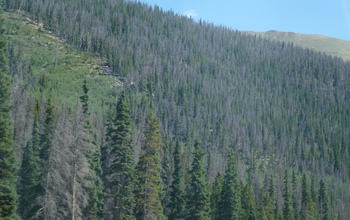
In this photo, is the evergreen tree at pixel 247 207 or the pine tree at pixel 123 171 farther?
the evergreen tree at pixel 247 207

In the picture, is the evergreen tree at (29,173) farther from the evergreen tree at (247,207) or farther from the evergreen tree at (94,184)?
the evergreen tree at (247,207)

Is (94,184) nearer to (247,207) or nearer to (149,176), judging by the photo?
(149,176)

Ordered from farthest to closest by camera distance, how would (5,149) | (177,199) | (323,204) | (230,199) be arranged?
(323,204), (230,199), (177,199), (5,149)

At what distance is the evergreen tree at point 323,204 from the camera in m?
111

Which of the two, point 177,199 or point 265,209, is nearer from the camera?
point 177,199

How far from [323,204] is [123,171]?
86.1 metres

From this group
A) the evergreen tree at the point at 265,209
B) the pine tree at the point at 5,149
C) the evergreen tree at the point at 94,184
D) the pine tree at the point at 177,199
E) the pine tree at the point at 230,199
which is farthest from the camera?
the evergreen tree at the point at 265,209

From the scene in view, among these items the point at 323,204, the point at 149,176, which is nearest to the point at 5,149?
the point at 149,176

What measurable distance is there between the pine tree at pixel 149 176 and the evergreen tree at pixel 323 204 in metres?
79.0

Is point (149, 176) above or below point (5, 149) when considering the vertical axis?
below

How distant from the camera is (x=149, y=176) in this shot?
42344 millimetres

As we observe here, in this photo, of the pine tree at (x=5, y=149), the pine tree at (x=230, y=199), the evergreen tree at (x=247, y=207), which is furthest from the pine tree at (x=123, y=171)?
the evergreen tree at (x=247, y=207)

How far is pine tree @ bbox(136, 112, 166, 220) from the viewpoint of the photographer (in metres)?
42.5

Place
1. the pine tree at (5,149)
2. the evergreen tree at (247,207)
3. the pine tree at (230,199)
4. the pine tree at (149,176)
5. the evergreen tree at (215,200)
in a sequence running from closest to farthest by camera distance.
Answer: the pine tree at (5,149)
the pine tree at (149,176)
the pine tree at (230,199)
the evergreen tree at (215,200)
the evergreen tree at (247,207)
